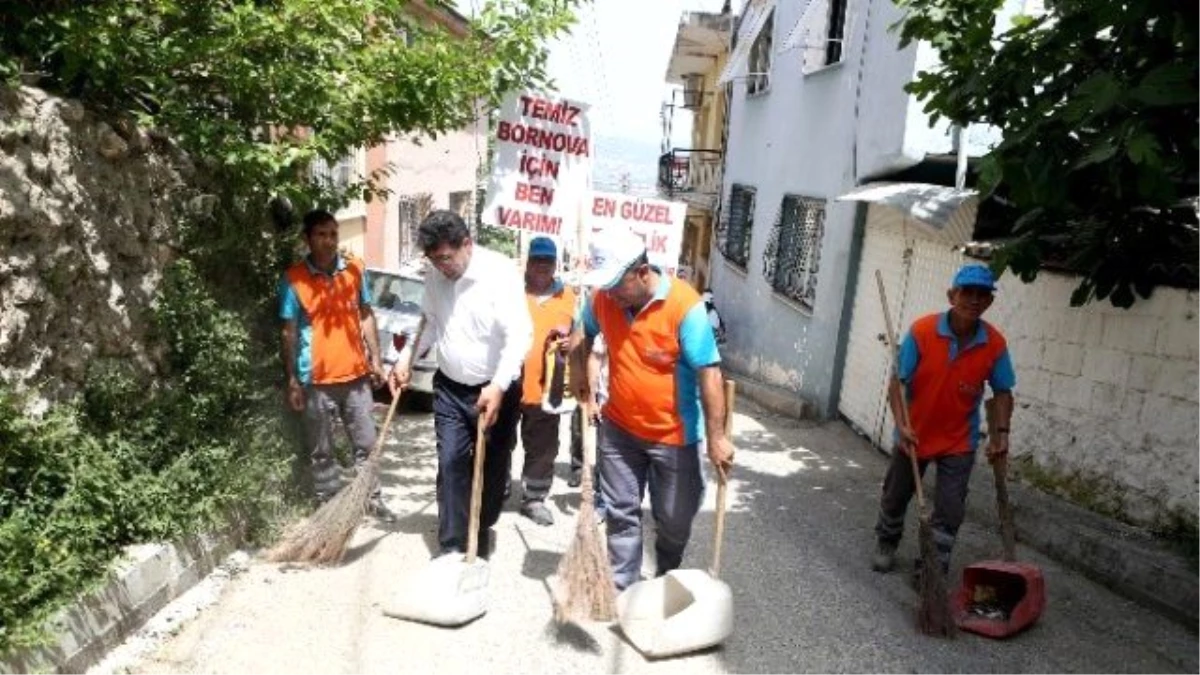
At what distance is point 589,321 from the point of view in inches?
150

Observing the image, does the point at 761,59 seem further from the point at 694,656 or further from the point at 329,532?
the point at 694,656

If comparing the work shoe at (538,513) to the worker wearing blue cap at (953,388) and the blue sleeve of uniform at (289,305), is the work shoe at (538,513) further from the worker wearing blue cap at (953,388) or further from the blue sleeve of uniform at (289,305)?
the worker wearing blue cap at (953,388)

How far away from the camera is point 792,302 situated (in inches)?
422

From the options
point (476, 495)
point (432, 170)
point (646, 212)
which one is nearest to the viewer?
point (476, 495)

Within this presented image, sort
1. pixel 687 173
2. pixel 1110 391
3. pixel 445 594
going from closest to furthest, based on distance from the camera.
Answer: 1. pixel 445 594
2. pixel 1110 391
3. pixel 687 173

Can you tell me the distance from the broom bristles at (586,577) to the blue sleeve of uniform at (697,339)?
771 mm

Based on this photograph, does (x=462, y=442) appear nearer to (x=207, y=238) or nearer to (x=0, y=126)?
(x=207, y=238)

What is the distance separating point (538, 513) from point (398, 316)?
378 centimetres

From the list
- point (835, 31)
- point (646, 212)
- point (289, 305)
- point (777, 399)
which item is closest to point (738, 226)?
point (835, 31)

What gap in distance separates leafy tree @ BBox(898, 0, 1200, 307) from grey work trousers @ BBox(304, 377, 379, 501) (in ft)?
11.1

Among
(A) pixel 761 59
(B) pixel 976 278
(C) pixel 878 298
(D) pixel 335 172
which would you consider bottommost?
→ (C) pixel 878 298

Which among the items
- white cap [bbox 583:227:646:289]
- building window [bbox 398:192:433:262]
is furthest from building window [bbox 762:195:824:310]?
building window [bbox 398:192:433:262]

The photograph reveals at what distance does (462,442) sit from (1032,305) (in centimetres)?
Answer: 416

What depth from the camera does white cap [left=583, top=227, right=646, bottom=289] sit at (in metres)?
3.35
